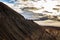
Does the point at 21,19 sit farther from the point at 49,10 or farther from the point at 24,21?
the point at 49,10

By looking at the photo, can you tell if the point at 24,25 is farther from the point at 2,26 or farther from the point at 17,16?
the point at 2,26

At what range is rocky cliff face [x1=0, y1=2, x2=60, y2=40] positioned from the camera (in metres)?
2.18

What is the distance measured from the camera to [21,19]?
8.02ft

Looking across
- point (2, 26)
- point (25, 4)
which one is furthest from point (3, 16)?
point (25, 4)

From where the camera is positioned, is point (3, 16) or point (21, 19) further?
point (21, 19)

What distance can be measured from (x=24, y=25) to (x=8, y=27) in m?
0.24

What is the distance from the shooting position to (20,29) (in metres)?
2.33

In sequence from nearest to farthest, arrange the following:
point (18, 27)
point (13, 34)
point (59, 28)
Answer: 1. point (13, 34)
2. point (18, 27)
3. point (59, 28)

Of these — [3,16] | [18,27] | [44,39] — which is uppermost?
[3,16]

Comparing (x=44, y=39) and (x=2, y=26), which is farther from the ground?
(x=2, y=26)

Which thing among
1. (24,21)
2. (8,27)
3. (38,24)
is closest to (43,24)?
(38,24)

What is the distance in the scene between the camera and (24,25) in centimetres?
239

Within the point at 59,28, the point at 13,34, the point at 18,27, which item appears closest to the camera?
the point at 13,34

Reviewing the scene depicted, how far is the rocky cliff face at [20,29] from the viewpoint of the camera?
85.7 inches
